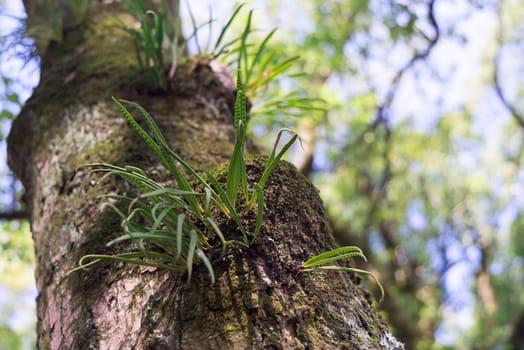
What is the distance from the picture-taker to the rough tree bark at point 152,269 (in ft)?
3.84

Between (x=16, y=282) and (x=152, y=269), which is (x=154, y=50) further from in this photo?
(x=16, y=282)

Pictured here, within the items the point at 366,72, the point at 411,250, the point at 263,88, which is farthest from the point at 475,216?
the point at 263,88

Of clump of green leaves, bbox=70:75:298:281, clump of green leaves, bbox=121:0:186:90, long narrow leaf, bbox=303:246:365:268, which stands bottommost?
long narrow leaf, bbox=303:246:365:268

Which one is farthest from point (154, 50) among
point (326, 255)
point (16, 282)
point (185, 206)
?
point (16, 282)

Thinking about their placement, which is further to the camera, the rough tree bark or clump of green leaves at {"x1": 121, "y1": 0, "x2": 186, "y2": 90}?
clump of green leaves at {"x1": 121, "y1": 0, "x2": 186, "y2": 90}

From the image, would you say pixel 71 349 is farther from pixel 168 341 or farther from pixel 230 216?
pixel 230 216

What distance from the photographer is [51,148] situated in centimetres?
190

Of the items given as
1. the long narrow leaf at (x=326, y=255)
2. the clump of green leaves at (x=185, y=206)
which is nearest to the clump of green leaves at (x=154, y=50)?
the clump of green leaves at (x=185, y=206)

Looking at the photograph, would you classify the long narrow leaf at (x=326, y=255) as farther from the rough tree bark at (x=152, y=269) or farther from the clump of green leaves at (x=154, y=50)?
the clump of green leaves at (x=154, y=50)

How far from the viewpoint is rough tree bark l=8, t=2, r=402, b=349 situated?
117cm

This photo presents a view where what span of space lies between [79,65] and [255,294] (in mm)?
1496

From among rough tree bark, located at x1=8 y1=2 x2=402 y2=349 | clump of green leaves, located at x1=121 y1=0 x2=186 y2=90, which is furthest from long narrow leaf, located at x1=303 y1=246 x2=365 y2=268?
clump of green leaves, located at x1=121 y1=0 x2=186 y2=90

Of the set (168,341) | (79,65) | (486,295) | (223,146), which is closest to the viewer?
(168,341)

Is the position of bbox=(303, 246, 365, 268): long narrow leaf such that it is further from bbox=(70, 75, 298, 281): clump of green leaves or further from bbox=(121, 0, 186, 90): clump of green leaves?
bbox=(121, 0, 186, 90): clump of green leaves
